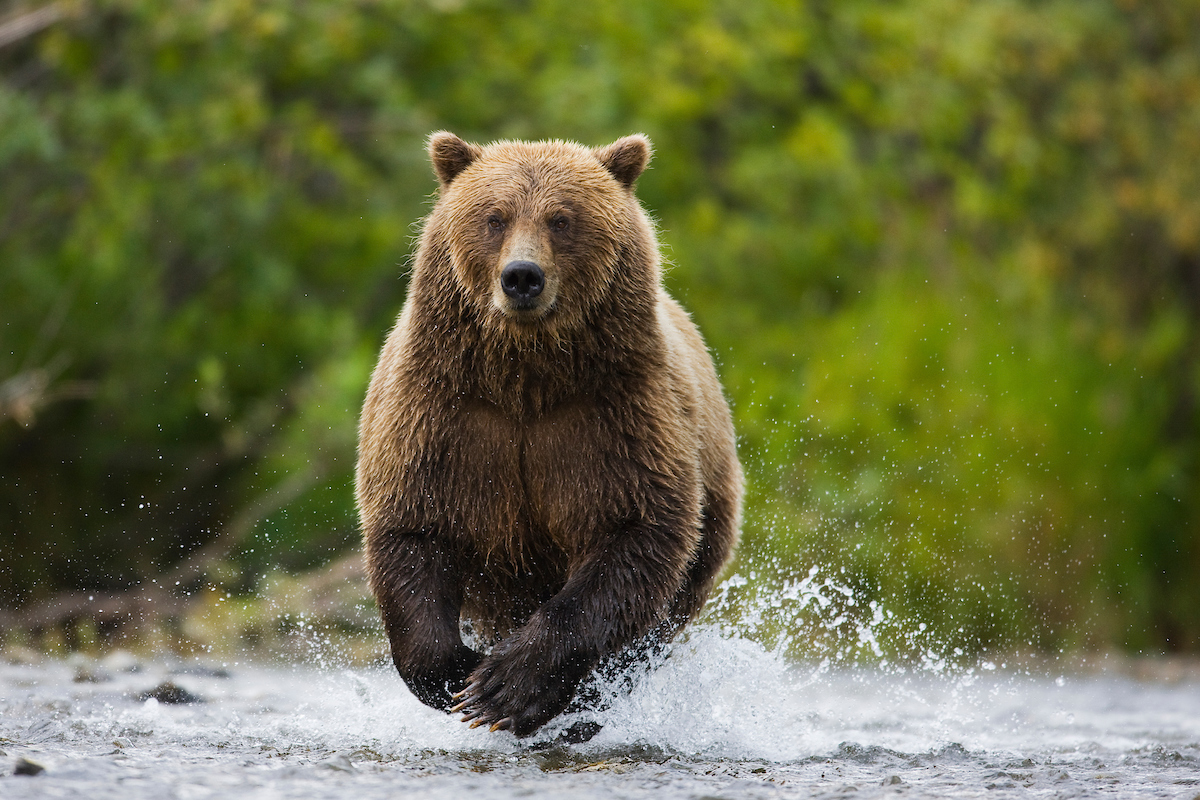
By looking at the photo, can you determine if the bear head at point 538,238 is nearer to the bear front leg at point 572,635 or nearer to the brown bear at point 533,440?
the brown bear at point 533,440

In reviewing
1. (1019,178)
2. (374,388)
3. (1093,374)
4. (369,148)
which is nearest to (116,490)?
(369,148)

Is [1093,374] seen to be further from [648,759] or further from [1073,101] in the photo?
[648,759]

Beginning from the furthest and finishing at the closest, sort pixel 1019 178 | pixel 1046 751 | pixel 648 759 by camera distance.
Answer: pixel 1019 178, pixel 1046 751, pixel 648 759

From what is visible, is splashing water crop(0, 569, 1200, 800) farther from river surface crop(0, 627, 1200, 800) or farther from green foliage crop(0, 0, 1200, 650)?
green foliage crop(0, 0, 1200, 650)

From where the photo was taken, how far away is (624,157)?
532 cm

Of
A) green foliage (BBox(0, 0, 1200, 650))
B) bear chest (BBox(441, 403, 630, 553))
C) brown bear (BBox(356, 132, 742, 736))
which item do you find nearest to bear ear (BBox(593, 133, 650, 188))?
brown bear (BBox(356, 132, 742, 736))

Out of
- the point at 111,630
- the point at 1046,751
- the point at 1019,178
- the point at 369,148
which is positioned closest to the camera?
the point at 1046,751

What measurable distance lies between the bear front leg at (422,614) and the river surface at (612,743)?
0.74ft

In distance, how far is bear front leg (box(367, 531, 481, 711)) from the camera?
4.80 metres

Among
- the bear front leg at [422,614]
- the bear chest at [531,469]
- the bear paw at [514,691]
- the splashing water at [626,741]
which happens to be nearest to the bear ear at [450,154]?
the bear chest at [531,469]

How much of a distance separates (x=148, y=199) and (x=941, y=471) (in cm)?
604

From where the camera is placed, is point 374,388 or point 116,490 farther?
point 116,490

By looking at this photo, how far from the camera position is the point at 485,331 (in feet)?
16.0

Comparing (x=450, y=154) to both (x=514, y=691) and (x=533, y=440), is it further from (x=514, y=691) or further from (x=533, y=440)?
(x=514, y=691)
